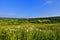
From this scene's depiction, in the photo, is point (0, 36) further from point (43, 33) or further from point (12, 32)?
point (43, 33)

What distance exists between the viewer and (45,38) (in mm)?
11172

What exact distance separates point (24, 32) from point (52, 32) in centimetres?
187

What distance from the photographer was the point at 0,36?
11273 millimetres

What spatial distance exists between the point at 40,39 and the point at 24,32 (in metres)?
1.17

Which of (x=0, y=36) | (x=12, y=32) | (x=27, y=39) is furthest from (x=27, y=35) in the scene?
(x=0, y=36)

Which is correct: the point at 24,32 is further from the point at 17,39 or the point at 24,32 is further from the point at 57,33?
the point at 57,33

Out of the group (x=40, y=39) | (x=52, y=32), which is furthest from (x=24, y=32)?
(x=52, y=32)

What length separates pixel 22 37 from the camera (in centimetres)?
1139

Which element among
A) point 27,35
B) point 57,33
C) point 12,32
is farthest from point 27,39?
point 57,33

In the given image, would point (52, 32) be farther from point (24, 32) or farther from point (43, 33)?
point (24, 32)

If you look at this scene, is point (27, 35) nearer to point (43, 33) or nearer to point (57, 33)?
point (43, 33)

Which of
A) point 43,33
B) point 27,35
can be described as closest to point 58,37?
point 43,33

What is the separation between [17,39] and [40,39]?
155cm

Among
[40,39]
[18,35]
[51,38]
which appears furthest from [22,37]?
[51,38]
